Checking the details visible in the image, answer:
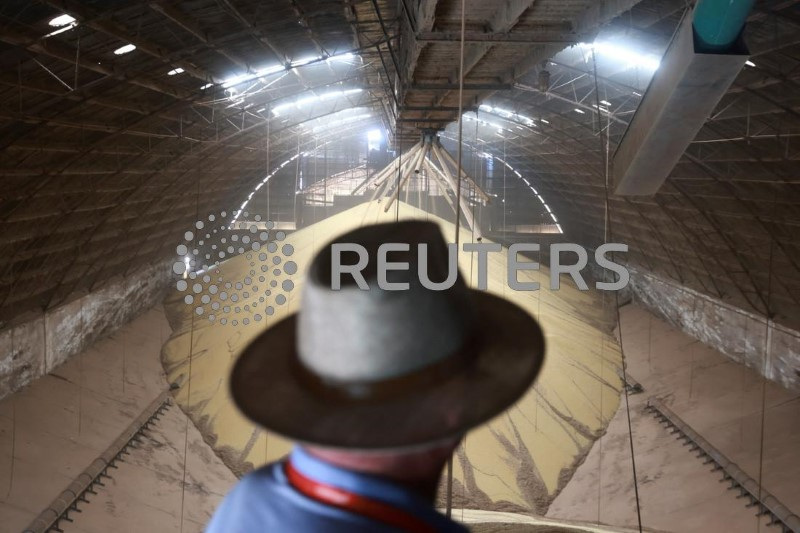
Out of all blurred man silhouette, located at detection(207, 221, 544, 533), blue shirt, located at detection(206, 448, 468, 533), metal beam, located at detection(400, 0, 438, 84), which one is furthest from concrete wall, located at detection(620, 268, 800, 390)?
blue shirt, located at detection(206, 448, 468, 533)

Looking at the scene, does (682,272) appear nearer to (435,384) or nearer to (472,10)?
(472,10)

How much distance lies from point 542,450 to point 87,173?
9.83 m

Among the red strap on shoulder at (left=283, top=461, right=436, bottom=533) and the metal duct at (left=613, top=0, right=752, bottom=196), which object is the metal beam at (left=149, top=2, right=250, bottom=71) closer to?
the metal duct at (left=613, top=0, right=752, bottom=196)

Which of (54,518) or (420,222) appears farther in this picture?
(54,518)

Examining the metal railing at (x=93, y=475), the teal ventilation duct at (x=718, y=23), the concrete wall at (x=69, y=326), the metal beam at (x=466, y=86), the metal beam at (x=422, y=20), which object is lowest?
the metal railing at (x=93, y=475)

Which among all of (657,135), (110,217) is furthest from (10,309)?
(657,135)

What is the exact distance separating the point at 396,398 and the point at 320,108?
21.3 metres

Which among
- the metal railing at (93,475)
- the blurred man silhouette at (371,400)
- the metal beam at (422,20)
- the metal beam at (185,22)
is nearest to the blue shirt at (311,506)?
the blurred man silhouette at (371,400)

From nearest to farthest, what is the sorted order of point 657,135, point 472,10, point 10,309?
point 657,135 → point 472,10 → point 10,309

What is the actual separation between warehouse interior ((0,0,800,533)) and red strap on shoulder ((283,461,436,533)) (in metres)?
3.34

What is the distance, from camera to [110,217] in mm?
17344

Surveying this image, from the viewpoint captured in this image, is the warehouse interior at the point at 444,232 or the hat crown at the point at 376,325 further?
the warehouse interior at the point at 444,232

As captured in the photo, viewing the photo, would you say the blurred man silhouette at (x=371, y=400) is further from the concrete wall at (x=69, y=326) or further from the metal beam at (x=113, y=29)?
the concrete wall at (x=69, y=326)

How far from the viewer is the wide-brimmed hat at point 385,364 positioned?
1.12 meters
